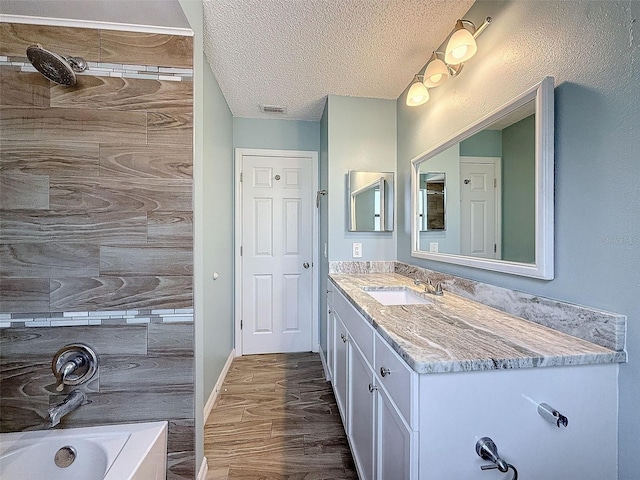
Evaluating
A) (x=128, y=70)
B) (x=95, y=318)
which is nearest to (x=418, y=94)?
(x=128, y=70)

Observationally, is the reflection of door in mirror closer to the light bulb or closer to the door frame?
the light bulb

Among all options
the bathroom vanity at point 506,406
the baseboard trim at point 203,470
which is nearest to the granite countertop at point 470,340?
the bathroom vanity at point 506,406

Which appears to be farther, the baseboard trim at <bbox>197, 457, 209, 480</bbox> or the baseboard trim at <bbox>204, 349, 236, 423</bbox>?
the baseboard trim at <bbox>204, 349, 236, 423</bbox>

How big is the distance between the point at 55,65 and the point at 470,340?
1820mm

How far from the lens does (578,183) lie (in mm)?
856

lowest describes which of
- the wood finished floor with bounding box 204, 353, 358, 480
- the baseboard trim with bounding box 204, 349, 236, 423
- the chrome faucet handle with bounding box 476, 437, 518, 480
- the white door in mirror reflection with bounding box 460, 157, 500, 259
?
the wood finished floor with bounding box 204, 353, 358, 480

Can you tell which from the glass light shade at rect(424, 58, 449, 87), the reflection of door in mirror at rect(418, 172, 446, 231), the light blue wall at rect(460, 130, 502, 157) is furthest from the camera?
the reflection of door in mirror at rect(418, 172, 446, 231)

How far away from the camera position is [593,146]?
0.81 m

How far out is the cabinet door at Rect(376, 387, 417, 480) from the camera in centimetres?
73

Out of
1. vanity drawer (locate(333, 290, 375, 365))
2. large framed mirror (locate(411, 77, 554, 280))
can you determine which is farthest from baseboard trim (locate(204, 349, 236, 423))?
large framed mirror (locate(411, 77, 554, 280))

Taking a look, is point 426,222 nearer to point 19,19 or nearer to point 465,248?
point 465,248

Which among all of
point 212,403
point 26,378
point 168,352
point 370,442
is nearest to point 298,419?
point 212,403

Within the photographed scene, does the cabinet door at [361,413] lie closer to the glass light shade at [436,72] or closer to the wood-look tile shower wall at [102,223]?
the wood-look tile shower wall at [102,223]

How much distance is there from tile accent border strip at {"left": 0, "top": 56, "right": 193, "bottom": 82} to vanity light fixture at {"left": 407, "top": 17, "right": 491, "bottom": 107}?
4.08 feet
